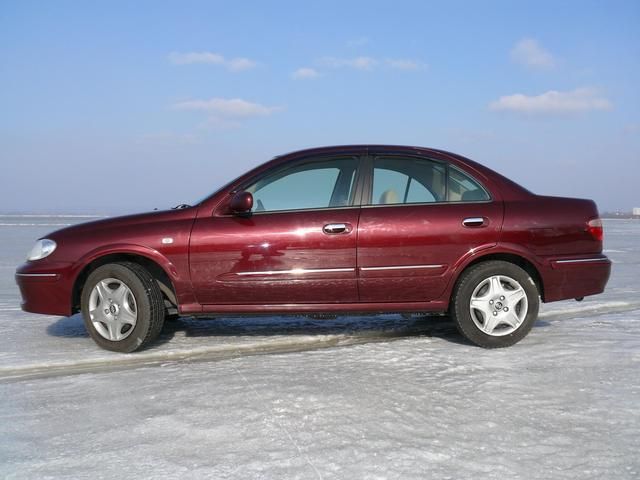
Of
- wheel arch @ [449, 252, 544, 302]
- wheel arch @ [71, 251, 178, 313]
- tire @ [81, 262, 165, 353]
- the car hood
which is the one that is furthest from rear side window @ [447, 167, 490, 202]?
tire @ [81, 262, 165, 353]

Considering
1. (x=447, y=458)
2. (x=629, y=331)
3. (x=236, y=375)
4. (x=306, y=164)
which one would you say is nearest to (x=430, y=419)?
(x=447, y=458)

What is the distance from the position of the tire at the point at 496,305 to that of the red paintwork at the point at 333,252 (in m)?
0.11

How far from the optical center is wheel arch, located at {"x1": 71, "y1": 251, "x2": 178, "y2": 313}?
4016 mm

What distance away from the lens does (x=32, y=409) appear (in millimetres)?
2734

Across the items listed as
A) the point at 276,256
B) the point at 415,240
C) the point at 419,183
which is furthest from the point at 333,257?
the point at 419,183

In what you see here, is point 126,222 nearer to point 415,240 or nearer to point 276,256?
point 276,256

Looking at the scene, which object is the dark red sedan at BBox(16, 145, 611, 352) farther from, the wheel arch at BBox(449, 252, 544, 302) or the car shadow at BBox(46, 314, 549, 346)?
the car shadow at BBox(46, 314, 549, 346)

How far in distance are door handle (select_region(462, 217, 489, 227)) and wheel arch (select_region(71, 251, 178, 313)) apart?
224 cm

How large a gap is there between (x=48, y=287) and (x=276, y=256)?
177 centimetres

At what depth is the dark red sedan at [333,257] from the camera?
12.7 feet

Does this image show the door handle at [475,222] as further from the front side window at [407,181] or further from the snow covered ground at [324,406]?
the snow covered ground at [324,406]

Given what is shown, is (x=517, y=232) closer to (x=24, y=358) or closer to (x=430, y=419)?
(x=430, y=419)

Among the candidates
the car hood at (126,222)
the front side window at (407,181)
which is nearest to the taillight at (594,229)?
the front side window at (407,181)

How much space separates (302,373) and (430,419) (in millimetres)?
973
